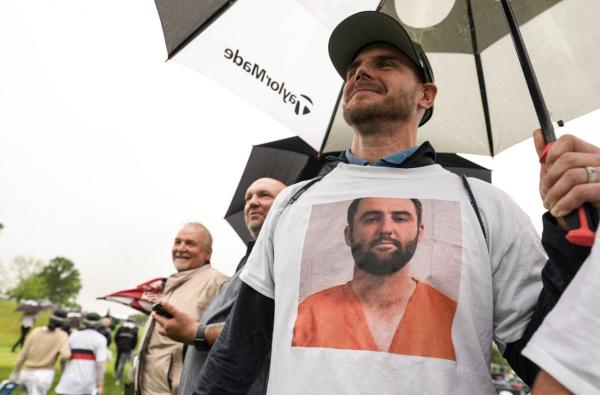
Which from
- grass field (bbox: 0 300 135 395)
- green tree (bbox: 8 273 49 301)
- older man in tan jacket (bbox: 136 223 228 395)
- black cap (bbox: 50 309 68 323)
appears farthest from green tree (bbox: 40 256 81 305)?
older man in tan jacket (bbox: 136 223 228 395)

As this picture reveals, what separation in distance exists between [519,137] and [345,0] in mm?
1430

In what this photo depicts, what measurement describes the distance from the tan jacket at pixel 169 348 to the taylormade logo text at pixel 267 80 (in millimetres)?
1537

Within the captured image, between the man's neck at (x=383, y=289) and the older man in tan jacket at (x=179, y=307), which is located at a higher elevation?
the man's neck at (x=383, y=289)

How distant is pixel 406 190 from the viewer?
1456 mm

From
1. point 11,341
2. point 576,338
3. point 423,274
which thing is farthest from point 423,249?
point 11,341

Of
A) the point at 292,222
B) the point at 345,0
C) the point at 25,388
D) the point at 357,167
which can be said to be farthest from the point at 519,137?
the point at 25,388

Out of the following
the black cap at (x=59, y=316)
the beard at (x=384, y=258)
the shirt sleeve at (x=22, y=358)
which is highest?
the beard at (x=384, y=258)

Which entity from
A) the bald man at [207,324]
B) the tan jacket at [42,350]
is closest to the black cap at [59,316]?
the tan jacket at [42,350]

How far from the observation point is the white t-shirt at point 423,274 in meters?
1.18

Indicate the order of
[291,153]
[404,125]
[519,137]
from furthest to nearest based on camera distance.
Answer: [291,153]
[519,137]
[404,125]

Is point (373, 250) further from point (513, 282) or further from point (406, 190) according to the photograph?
point (513, 282)

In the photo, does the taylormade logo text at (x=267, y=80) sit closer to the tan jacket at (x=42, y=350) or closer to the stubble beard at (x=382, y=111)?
the stubble beard at (x=382, y=111)

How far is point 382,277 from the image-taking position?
1.32 meters

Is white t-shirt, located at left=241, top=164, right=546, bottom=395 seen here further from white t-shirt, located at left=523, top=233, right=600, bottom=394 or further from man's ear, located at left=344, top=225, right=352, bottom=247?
white t-shirt, located at left=523, top=233, right=600, bottom=394
